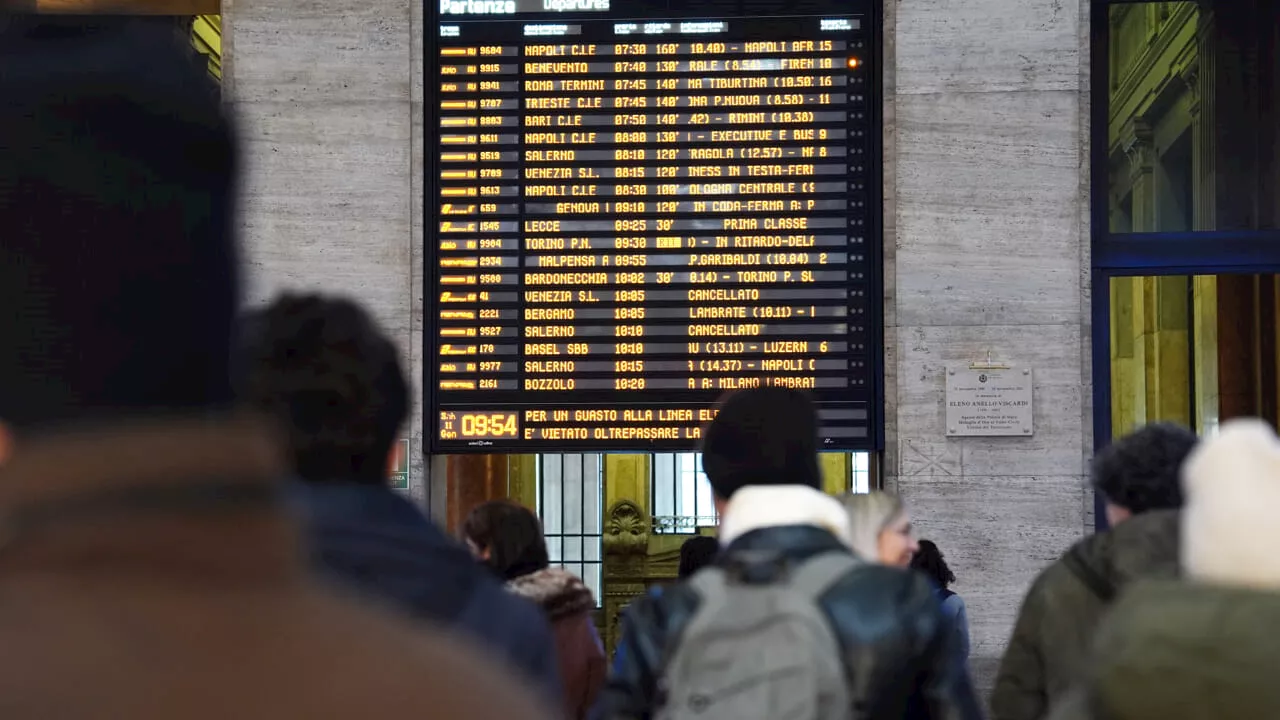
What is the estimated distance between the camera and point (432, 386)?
7.32 m

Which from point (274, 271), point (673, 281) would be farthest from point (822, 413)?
point (274, 271)

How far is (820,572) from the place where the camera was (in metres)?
2.77

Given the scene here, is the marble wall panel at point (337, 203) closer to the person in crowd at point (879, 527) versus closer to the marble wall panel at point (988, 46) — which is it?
the marble wall panel at point (988, 46)

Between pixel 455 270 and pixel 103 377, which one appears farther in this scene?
pixel 455 270

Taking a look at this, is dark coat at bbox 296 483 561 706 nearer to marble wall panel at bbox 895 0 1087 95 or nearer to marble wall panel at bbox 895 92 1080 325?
marble wall panel at bbox 895 92 1080 325

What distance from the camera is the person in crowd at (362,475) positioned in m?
2.12

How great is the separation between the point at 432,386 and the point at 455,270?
1.75 feet

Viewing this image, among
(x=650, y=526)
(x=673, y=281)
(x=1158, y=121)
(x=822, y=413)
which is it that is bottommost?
(x=650, y=526)

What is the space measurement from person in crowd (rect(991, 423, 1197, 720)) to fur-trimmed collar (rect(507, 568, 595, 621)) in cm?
121

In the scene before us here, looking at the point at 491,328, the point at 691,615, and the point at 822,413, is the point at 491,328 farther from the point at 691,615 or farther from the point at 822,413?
the point at 691,615

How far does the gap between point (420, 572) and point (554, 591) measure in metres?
2.18

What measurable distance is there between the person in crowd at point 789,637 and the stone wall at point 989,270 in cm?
426

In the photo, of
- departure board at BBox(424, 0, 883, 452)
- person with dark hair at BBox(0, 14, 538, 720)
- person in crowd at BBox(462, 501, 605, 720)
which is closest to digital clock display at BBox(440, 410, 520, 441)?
departure board at BBox(424, 0, 883, 452)

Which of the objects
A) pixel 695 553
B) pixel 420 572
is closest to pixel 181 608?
pixel 420 572
